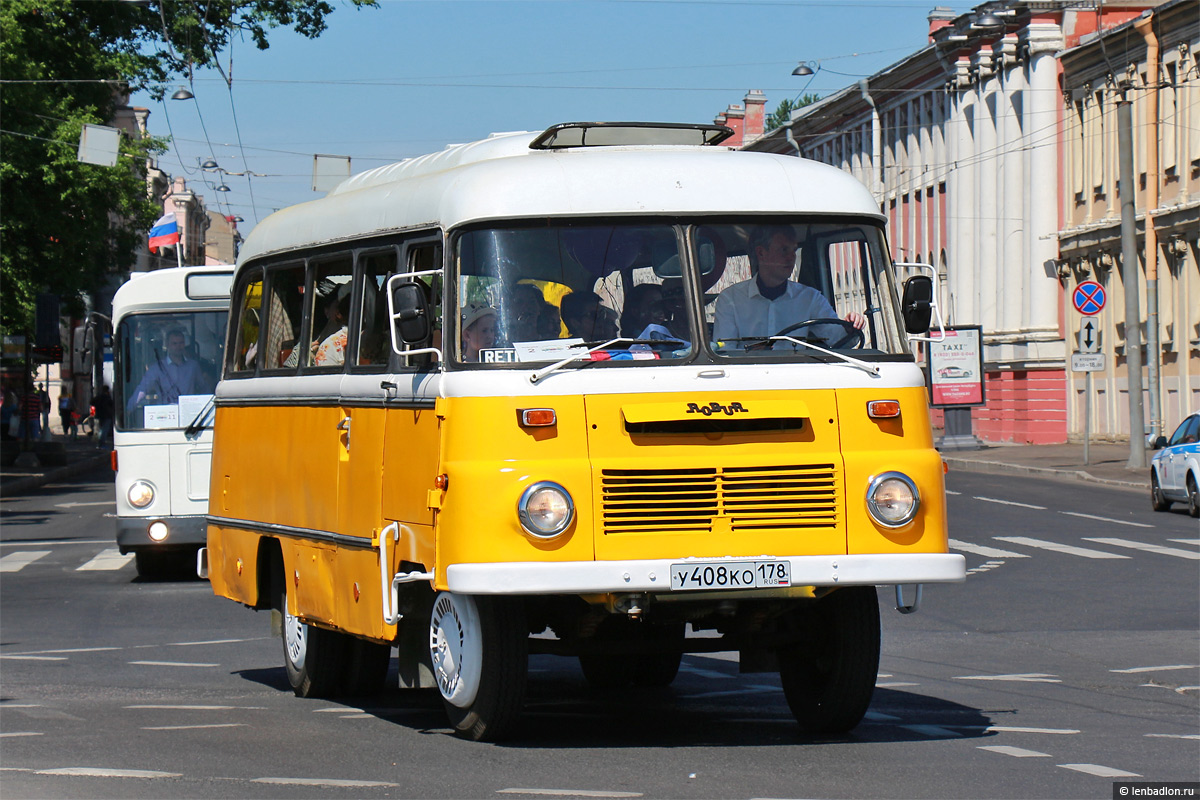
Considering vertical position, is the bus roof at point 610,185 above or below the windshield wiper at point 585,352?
above

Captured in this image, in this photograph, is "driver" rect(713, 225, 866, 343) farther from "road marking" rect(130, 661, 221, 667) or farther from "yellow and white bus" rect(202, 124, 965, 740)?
"road marking" rect(130, 661, 221, 667)

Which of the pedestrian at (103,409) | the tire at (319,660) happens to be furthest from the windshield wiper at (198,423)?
the pedestrian at (103,409)

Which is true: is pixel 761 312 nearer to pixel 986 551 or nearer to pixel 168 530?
pixel 168 530

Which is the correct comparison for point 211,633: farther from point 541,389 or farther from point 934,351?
point 934,351

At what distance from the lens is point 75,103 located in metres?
43.6

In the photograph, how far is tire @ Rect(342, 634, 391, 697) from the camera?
10844 millimetres

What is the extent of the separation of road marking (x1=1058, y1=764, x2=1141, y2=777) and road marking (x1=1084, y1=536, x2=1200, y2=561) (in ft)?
42.8

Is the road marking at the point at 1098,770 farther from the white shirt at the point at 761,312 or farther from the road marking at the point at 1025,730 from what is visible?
the white shirt at the point at 761,312

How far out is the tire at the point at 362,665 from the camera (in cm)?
1084

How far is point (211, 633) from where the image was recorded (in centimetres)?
1461

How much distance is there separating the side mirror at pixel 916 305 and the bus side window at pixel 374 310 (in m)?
2.44

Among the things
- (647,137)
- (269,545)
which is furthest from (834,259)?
(269,545)

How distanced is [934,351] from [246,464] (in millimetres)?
43850

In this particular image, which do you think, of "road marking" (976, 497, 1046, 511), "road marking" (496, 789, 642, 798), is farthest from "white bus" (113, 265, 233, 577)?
"road marking" (976, 497, 1046, 511)
